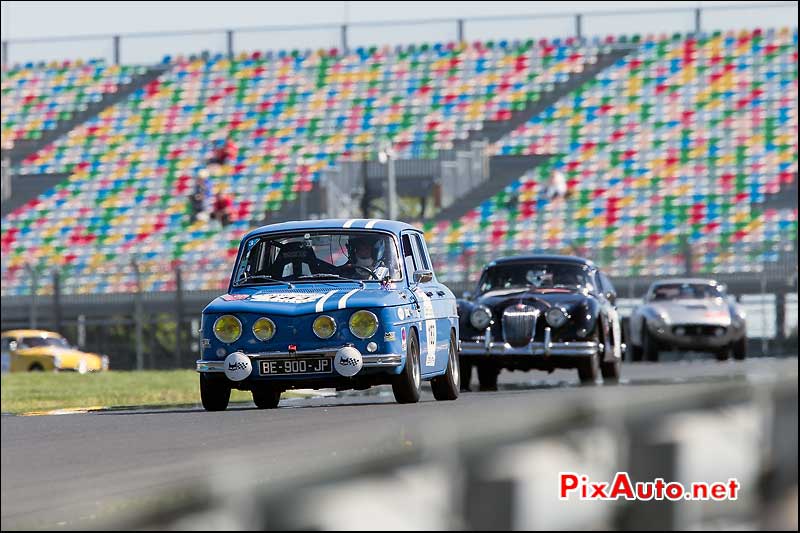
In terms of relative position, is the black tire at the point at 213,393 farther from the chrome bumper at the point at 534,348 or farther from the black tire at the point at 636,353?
the black tire at the point at 636,353

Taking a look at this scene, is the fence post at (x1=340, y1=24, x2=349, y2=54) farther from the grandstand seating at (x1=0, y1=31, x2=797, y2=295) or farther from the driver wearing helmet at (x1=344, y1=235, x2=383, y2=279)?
the driver wearing helmet at (x1=344, y1=235, x2=383, y2=279)

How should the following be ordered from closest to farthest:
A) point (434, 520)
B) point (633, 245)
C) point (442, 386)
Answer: point (434, 520)
point (442, 386)
point (633, 245)

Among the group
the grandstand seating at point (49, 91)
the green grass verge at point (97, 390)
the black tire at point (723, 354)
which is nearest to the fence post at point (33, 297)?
the green grass verge at point (97, 390)

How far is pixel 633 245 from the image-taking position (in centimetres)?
3900

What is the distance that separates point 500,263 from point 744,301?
2069 cm

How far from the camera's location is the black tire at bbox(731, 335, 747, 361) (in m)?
28.6

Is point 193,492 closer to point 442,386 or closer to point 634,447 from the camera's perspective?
point 634,447

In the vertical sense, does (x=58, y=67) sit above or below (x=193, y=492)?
above

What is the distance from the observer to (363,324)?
10367 millimetres

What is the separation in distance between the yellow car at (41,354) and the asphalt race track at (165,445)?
24.0m

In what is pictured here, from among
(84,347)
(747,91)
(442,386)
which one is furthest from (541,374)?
(747,91)

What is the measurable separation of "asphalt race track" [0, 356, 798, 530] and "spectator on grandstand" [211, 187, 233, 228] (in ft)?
101

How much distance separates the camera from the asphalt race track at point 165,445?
6062 millimetres

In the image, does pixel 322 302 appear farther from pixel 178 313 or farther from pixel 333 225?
pixel 178 313
